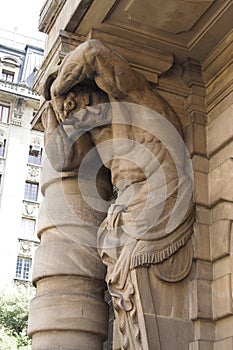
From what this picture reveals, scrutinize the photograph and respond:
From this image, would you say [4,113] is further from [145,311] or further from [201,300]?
[145,311]

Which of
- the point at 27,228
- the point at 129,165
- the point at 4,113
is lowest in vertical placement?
the point at 129,165

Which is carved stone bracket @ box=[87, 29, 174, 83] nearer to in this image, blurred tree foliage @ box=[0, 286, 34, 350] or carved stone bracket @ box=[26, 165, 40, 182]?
blurred tree foliage @ box=[0, 286, 34, 350]

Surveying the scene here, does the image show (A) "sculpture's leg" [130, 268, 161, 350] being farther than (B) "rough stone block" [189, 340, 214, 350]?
No

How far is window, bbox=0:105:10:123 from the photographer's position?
3384cm


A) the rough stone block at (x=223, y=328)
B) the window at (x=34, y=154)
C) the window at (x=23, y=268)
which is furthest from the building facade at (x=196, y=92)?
the window at (x=34, y=154)

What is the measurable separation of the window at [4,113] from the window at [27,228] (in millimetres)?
5925

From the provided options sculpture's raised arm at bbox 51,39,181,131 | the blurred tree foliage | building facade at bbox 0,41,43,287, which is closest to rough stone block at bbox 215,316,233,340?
sculpture's raised arm at bbox 51,39,181,131

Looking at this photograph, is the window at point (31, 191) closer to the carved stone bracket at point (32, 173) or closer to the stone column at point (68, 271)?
the carved stone bracket at point (32, 173)

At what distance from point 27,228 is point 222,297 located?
27.8 metres

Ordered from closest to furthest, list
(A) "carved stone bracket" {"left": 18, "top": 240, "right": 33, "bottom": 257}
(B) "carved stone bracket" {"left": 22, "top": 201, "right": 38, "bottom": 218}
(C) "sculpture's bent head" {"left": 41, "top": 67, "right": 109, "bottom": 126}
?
(C) "sculpture's bent head" {"left": 41, "top": 67, "right": 109, "bottom": 126}, (A) "carved stone bracket" {"left": 18, "top": 240, "right": 33, "bottom": 257}, (B) "carved stone bracket" {"left": 22, "top": 201, "right": 38, "bottom": 218}

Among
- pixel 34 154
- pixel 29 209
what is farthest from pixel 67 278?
pixel 34 154

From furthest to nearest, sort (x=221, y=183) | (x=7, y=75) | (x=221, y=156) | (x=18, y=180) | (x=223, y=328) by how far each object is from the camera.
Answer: (x=7, y=75)
(x=18, y=180)
(x=221, y=156)
(x=221, y=183)
(x=223, y=328)

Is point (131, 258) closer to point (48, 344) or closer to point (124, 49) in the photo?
point (48, 344)

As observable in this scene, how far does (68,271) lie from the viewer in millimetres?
5305
